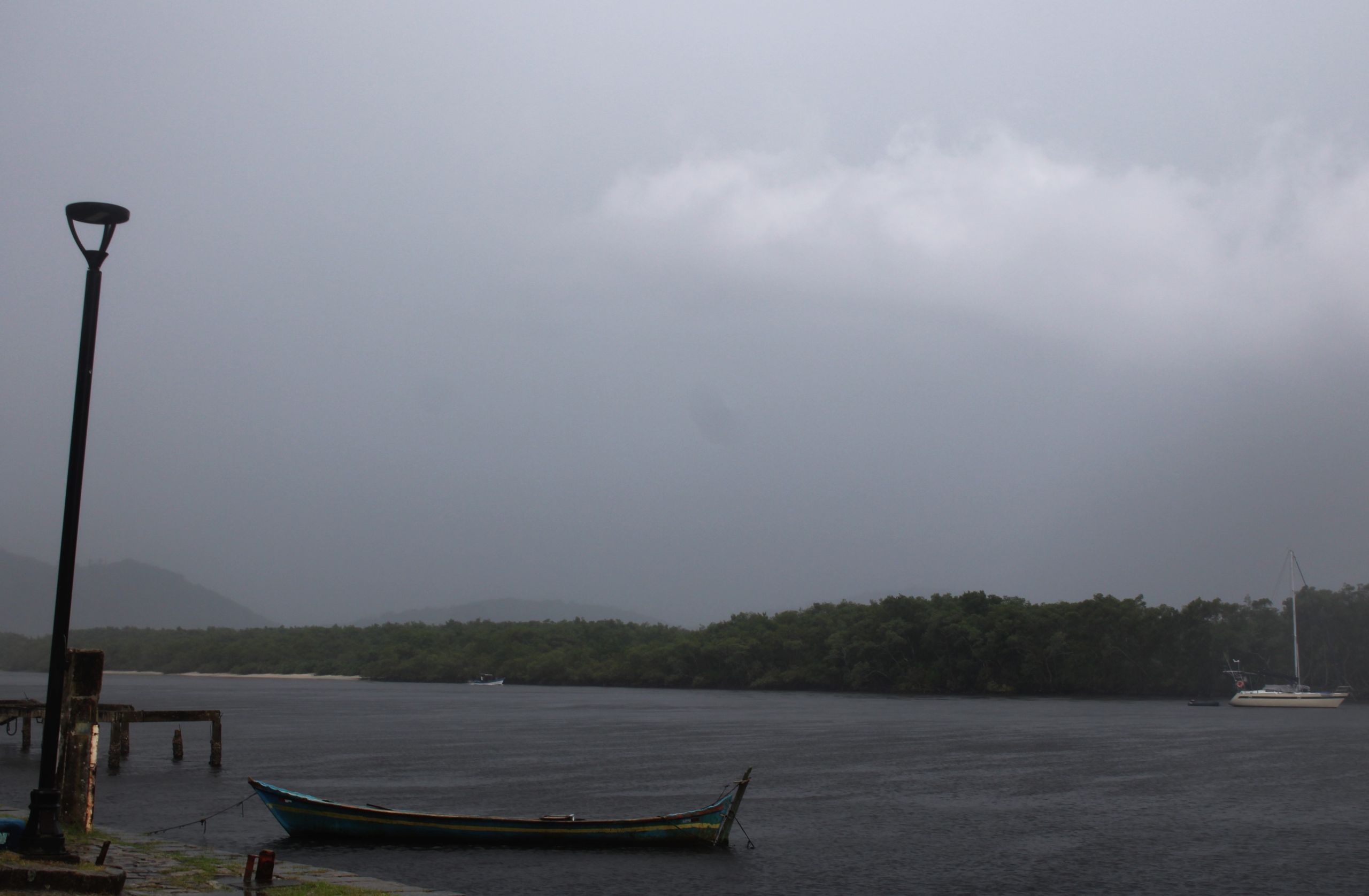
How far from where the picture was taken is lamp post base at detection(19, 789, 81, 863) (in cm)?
1596

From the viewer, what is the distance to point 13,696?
115625 millimetres

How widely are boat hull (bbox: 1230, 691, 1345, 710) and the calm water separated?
28.1 metres

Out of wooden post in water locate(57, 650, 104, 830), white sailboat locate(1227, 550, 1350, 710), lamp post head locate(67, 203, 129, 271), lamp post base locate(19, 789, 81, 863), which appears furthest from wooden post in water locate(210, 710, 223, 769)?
white sailboat locate(1227, 550, 1350, 710)

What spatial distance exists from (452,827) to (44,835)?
1217 cm

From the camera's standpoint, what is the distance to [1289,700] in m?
119

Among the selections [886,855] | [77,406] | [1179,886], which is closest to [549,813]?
[886,855]

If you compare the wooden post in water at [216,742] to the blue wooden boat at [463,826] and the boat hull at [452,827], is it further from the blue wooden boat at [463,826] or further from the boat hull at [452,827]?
the boat hull at [452,827]

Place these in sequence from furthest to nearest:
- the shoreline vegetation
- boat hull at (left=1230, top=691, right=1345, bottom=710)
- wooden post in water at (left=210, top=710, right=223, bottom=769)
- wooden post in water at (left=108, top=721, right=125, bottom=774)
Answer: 1. the shoreline vegetation
2. boat hull at (left=1230, top=691, right=1345, bottom=710)
3. wooden post in water at (left=210, top=710, right=223, bottom=769)
4. wooden post in water at (left=108, top=721, right=125, bottom=774)

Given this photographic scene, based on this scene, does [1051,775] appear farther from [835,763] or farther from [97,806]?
[97,806]

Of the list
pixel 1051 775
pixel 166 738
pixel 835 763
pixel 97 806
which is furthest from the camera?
pixel 166 738

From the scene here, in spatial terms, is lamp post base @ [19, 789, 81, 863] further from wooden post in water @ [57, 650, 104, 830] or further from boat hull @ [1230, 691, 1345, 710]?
boat hull @ [1230, 691, 1345, 710]

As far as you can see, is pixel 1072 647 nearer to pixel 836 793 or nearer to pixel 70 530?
pixel 836 793

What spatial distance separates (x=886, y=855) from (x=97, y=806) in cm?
2525

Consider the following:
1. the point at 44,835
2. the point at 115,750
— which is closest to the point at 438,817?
the point at 44,835
